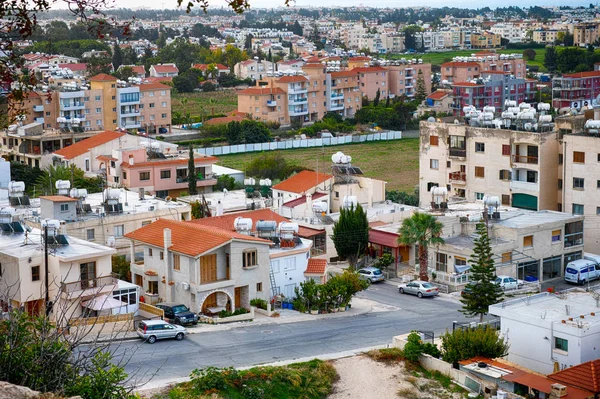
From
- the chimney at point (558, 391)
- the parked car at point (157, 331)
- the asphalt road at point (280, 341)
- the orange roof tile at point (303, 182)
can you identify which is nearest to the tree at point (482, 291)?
the asphalt road at point (280, 341)

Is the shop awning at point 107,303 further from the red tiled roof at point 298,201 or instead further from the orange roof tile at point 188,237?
the red tiled roof at point 298,201

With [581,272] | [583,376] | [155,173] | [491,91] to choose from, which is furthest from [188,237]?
[491,91]

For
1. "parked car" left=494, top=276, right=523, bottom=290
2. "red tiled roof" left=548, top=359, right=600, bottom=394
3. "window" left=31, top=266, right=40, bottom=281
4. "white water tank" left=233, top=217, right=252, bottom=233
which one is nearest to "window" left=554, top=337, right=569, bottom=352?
"red tiled roof" left=548, top=359, right=600, bottom=394

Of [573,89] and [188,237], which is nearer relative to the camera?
[188,237]

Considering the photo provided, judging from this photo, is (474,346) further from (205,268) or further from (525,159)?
(525,159)

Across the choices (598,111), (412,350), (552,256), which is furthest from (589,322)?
(598,111)

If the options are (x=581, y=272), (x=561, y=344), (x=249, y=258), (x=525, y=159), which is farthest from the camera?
(x=525, y=159)

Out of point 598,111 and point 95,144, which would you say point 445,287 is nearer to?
point 598,111
